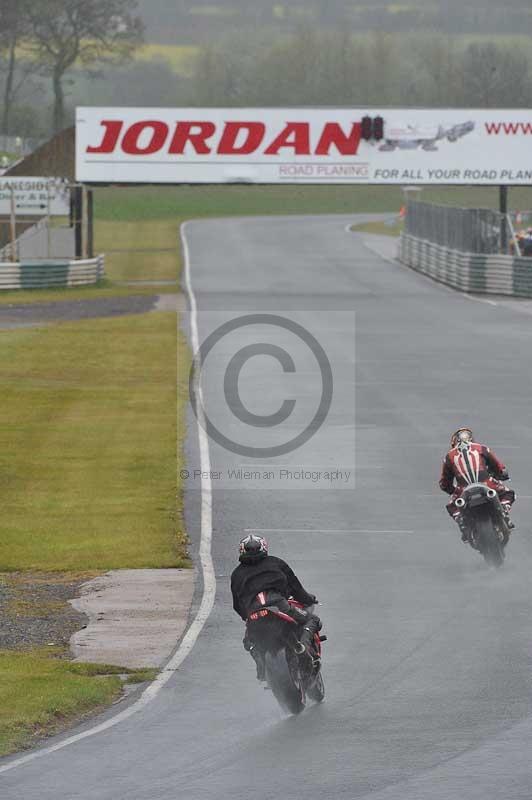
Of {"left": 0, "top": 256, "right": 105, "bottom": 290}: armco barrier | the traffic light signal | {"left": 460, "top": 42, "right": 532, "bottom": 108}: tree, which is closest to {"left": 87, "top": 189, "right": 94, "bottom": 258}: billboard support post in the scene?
{"left": 0, "top": 256, "right": 105, "bottom": 290}: armco barrier

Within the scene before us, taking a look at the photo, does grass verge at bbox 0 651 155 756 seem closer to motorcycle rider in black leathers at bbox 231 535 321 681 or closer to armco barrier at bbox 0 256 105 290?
motorcycle rider in black leathers at bbox 231 535 321 681

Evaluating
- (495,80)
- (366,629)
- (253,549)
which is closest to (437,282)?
(366,629)

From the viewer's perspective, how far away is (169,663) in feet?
46.7

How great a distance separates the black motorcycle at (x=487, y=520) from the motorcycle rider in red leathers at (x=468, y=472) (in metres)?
0.18

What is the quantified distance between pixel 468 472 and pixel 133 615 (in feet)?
14.7

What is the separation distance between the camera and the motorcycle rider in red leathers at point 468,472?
18.1 meters

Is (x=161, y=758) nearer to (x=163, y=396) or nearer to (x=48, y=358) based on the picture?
(x=163, y=396)

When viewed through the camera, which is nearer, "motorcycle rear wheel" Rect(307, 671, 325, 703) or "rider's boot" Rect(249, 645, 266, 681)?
"rider's boot" Rect(249, 645, 266, 681)

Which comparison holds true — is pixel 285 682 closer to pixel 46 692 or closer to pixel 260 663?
pixel 260 663

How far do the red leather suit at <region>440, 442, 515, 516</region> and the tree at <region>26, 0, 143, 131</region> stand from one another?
13210 centimetres

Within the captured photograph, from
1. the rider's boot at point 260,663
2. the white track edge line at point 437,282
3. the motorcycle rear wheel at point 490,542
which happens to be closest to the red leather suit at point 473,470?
the motorcycle rear wheel at point 490,542

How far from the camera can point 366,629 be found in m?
15.1

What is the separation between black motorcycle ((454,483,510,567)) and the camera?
58.3 ft

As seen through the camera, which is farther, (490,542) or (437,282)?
(437,282)
